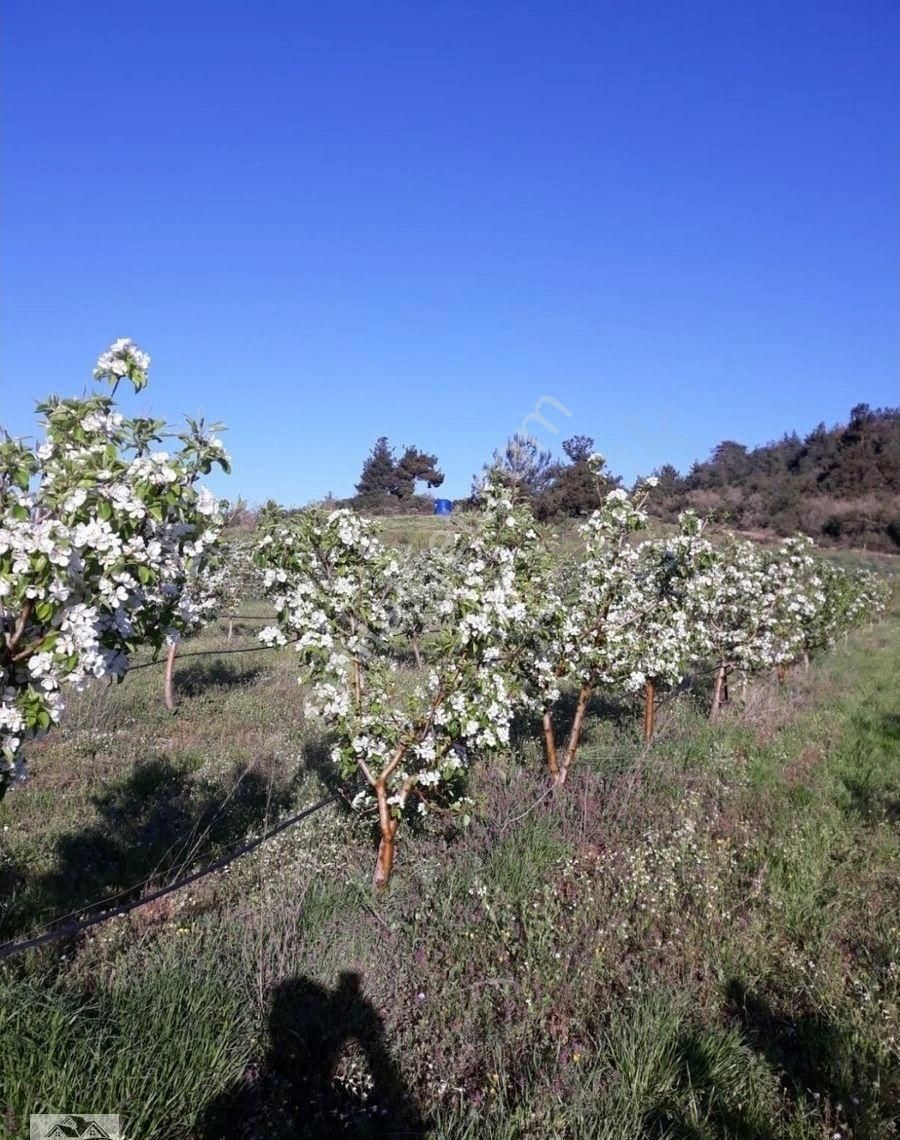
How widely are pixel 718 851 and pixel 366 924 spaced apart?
295 centimetres

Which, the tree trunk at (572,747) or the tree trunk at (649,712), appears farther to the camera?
the tree trunk at (649,712)

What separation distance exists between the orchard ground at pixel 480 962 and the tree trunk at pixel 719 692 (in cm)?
265

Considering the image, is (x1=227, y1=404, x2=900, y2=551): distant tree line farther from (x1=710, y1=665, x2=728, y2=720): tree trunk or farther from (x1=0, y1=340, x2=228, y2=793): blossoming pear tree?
(x1=0, y1=340, x2=228, y2=793): blossoming pear tree

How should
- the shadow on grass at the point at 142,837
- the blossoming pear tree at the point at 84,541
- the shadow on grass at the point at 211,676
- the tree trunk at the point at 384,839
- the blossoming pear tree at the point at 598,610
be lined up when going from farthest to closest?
the shadow on grass at the point at 211,676 < the blossoming pear tree at the point at 598,610 < the shadow on grass at the point at 142,837 < the tree trunk at the point at 384,839 < the blossoming pear tree at the point at 84,541

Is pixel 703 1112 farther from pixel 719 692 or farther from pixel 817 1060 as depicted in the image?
pixel 719 692

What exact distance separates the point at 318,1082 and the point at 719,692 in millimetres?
8826

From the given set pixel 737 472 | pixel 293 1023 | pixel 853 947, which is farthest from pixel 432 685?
pixel 737 472

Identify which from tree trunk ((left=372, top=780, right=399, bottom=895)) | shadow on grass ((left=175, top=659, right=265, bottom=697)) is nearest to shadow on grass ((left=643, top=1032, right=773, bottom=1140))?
tree trunk ((left=372, top=780, right=399, bottom=895))

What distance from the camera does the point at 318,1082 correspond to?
326 cm

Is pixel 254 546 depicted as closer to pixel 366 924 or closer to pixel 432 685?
pixel 432 685

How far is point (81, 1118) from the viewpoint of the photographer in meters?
2.42

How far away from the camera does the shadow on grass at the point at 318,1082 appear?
2924 millimetres

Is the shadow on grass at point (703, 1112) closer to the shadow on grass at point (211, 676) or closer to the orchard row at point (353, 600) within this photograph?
the orchard row at point (353, 600)

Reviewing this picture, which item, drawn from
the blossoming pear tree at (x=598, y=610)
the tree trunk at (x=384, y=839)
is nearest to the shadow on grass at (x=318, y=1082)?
the tree trunk at (x=384, y=839)
